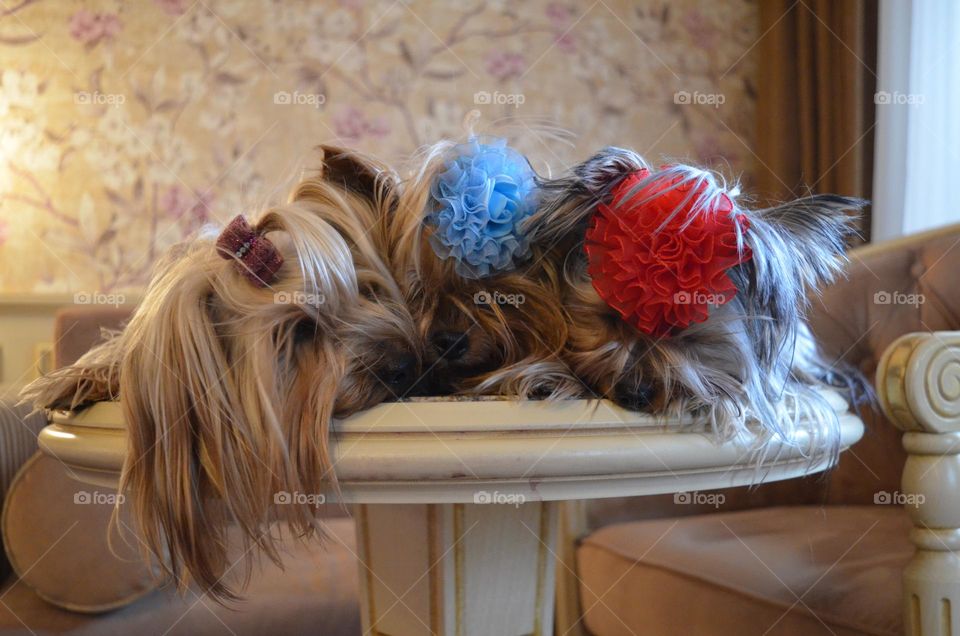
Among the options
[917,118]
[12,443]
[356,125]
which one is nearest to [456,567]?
[12,443]

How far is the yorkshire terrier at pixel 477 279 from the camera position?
80 cm

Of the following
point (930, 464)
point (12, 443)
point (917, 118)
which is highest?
point (917, 118)

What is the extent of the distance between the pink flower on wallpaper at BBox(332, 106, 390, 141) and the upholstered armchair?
135cm

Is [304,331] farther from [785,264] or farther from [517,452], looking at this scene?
[785,264]

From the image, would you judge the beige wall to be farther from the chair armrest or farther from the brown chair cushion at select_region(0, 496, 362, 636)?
the chair armrest

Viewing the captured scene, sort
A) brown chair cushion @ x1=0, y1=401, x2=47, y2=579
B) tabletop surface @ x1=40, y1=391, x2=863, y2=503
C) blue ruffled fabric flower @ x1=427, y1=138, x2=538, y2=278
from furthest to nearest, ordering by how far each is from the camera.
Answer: brown chair cushion @ x1=0, y1=401, x2=47, y2=579 < blue ruffled fabric flower @ x1=427, y1=138, x2=538, y2=278 < tabletop surface @ x1=40, y1=391, x2=863, y2=503

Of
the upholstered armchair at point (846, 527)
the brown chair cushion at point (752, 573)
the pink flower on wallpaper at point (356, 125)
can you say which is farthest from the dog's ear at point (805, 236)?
the pink flower on wallpaper at point (356, 125)

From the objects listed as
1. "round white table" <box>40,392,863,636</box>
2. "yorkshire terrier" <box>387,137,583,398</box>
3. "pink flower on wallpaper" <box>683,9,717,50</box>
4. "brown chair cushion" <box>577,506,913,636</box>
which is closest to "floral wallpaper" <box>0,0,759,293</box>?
"pink flower on wallpaper" <box>683,9,717,50</box>

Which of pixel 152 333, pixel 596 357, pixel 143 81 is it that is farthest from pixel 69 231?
pixel 596 357

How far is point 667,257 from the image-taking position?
75 centimetres

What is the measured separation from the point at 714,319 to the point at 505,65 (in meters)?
2.08

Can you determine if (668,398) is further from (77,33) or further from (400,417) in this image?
(77,33)

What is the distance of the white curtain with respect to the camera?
2111 millimetres

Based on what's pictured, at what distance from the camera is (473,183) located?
32.6 inches
